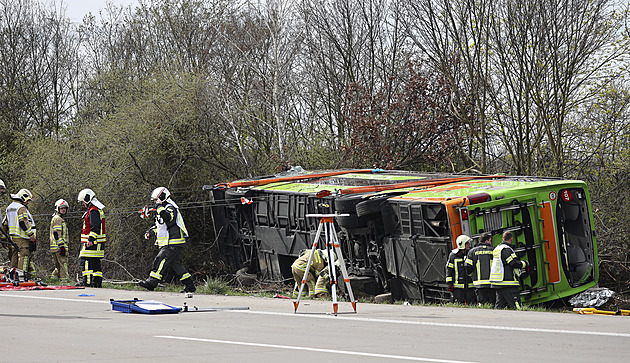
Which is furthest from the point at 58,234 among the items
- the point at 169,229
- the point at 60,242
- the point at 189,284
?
the point at 189,284

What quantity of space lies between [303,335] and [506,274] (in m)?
4.62

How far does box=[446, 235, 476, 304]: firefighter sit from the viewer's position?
11242mm

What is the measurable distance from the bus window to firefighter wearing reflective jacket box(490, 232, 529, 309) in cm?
169

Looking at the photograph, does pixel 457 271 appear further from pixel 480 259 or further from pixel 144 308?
pixel 144 308

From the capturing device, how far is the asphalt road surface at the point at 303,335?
6.07m

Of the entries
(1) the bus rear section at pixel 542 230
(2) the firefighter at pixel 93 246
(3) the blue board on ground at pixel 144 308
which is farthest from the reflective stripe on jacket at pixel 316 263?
(3) the blue board on ground at pixel 144 308

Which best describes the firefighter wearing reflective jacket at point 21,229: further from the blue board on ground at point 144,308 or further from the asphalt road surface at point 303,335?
the blue board on ground at point 144,308

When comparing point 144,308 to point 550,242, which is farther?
point 550,242

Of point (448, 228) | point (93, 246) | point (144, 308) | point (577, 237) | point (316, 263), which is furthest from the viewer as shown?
point (93, 246)

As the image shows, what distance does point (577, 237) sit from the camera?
12.7m

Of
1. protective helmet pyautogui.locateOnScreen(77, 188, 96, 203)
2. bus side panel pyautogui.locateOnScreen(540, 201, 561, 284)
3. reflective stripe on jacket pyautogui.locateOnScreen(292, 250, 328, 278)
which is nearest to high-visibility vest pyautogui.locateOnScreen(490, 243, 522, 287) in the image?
bus side panel pyautogui.locateOnScreen(540, 201, 561, 284)

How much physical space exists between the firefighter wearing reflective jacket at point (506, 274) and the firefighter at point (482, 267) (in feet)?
0.31

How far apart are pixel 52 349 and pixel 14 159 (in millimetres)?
22040

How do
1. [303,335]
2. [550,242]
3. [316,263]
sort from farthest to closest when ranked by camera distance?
[316,263], [550,242], [303,335]
